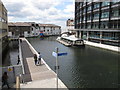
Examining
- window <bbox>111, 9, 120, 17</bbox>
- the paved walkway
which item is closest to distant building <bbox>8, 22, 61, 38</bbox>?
window <bbox>111, 9, 120, 17</bbox>

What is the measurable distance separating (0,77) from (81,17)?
51401mm

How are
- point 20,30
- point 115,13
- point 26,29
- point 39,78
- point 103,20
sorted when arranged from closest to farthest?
point 39,78 → point 115,13 → point 103,20 → point 20,30 → point 26,29

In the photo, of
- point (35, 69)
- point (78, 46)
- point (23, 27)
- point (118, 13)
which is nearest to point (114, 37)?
point (118, 13)

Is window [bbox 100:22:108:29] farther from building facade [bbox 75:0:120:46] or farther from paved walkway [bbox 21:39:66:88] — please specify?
paved walkway [bbox 21:39:66:88]

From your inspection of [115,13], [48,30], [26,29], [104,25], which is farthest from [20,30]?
[115,13]

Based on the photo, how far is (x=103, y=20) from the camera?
40781mm

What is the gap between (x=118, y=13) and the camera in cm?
3416

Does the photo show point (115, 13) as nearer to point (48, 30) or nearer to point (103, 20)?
point (103, 20)

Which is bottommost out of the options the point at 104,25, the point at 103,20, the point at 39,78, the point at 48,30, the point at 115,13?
the point at 39,78

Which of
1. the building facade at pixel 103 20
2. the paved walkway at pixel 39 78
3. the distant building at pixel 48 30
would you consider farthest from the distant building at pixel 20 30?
the paved walkway at pixel 39 78

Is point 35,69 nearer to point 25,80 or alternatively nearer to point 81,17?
point 25,80

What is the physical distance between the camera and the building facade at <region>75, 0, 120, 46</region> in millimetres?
35469

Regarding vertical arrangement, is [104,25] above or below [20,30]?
below

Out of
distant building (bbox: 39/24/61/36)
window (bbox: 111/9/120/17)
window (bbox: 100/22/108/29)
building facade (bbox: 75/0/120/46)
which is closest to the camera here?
window (bbox: 111/9/120/17)
